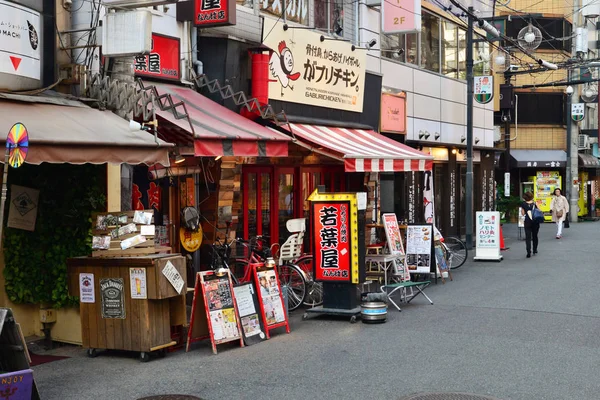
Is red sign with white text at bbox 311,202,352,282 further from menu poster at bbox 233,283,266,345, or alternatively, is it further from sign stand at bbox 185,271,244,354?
sign stand at bbox 185,271,244,354

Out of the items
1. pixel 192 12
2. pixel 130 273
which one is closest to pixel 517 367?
pixel 130 273

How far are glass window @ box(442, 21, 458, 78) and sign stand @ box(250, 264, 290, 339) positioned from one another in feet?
54.4

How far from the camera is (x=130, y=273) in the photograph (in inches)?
367

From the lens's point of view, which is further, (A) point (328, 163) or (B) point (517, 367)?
(A) point (328, 163)

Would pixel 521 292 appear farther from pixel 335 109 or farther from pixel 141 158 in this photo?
pixel 141 158

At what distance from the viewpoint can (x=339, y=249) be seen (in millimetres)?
12023

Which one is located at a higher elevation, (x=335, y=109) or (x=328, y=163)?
(x=335, y=109)

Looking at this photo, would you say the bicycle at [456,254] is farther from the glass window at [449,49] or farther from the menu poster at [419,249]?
the glass window at [449,49]

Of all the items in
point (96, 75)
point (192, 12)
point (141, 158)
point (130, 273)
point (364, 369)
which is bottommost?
point (364, 369)

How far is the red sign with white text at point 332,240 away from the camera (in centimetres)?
1198

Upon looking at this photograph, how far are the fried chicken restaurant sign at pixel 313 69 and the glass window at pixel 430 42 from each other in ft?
17.4

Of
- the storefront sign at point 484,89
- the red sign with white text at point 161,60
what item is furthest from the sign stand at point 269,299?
the storefront sign at point 484,89

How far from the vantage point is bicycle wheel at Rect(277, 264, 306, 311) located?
13141 mm

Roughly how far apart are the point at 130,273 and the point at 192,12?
594cm
